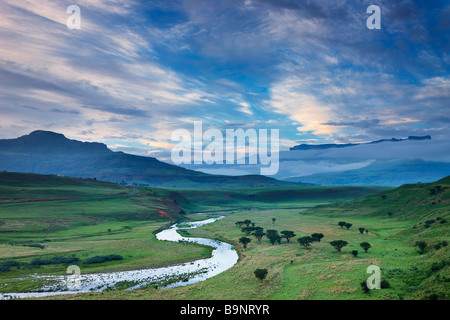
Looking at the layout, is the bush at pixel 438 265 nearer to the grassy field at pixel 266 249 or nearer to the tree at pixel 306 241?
the grassy field at pixel 266 249

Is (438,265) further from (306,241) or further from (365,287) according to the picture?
(306,241)

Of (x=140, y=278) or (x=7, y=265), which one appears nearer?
(x=140, y=278)

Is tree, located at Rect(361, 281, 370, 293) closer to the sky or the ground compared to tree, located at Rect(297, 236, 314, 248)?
closer to the sky

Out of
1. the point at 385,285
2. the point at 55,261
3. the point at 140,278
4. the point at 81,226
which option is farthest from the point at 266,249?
the point at 81,226

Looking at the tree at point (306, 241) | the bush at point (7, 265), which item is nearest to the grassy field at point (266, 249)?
the bush at point (7, 265)

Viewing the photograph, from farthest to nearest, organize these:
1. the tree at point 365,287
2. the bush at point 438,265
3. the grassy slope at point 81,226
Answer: the grassy slope at point 81,226, the bush at point 438,265, the tree at point 365,287

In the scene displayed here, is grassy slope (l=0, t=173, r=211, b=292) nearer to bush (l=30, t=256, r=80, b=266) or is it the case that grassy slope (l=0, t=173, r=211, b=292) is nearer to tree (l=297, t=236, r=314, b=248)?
bush (l=30, t=256, r=80, b=266)

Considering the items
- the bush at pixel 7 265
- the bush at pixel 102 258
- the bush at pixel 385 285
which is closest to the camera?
the bush at pixel 385 285

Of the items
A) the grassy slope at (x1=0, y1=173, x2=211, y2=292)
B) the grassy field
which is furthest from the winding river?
the grassy slope at (x1=0, y1=173, x2=211, y2=292)

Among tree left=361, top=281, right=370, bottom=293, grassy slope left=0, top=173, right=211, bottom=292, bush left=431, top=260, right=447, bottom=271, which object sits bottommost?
grassy slope left=0, top=173, right=211, bottom=292

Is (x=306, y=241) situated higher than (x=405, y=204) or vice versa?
(x=405, y=204)

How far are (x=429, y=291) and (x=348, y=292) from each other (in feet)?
29.8

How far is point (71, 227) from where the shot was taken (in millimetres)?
106812
